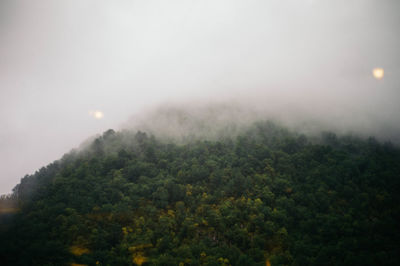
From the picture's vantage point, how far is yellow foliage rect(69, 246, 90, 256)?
40188 millimetres

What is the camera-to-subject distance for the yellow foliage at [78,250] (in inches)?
1582

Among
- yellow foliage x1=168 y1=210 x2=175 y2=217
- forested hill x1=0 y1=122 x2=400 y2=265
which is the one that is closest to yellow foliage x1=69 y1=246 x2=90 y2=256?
forested hill x1=0 y1=122 x2=400 y2=265

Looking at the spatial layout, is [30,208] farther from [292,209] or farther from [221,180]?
[292,209]

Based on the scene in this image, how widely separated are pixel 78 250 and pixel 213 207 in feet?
81.3

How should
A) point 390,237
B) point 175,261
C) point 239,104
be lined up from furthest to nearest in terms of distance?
point 239,104 < point 390,237 < point 175,261

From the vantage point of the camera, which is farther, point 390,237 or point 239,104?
point 239,104

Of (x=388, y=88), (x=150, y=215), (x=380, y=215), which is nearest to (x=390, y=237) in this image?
(x=380, y=215)

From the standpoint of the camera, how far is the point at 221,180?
59062mm

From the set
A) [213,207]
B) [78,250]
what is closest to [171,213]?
[213,207]

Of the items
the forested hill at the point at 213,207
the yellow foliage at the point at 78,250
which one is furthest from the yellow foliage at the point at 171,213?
the yellow foliage at the point at 78,250

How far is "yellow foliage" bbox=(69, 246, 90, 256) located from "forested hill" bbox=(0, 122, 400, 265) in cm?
15

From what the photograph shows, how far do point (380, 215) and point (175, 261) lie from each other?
38094 mm

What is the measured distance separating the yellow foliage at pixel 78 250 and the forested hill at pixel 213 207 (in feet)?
0.48

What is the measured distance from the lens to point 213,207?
51719 mm
